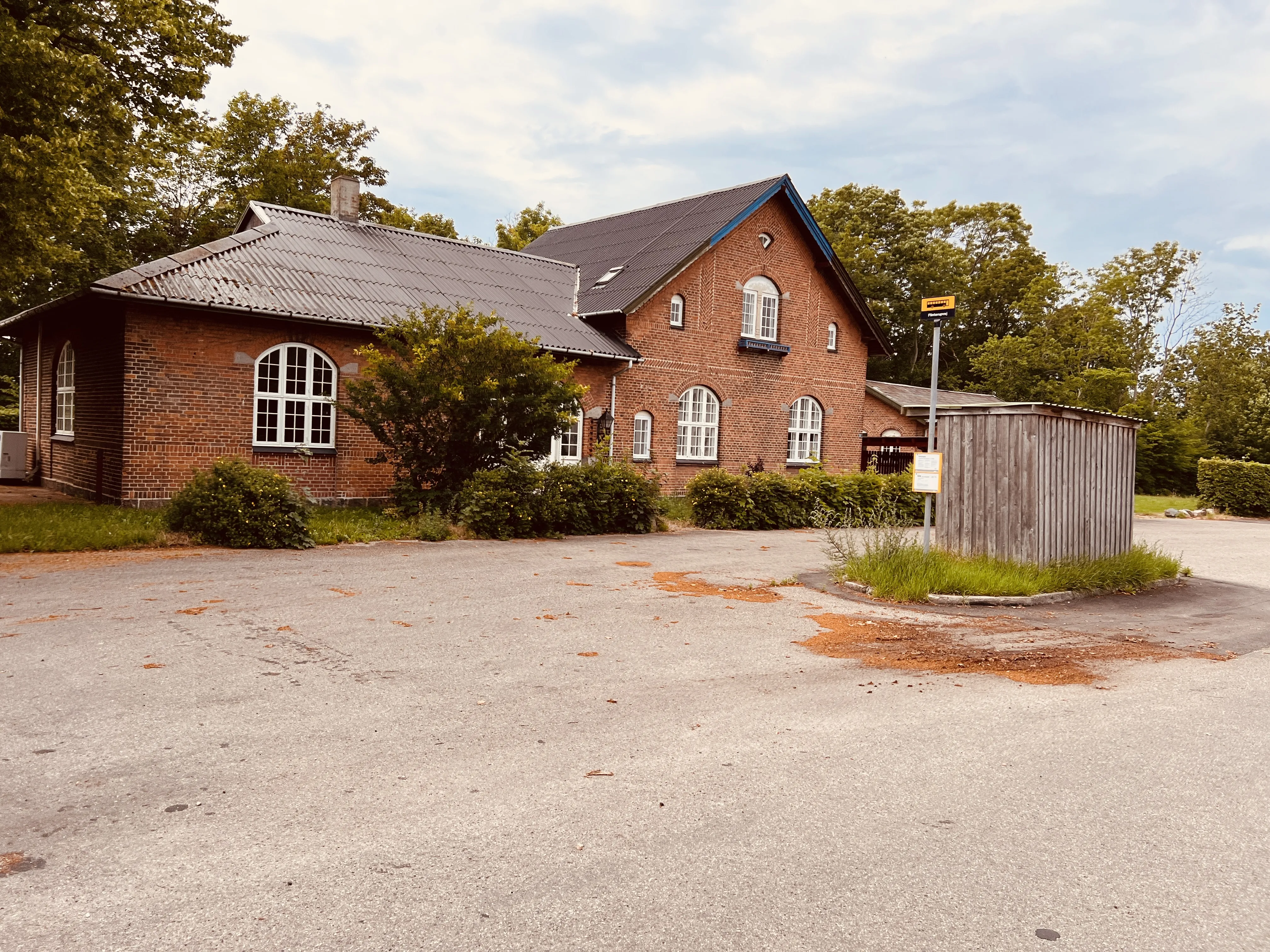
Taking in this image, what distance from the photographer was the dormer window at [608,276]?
2617 centimetres

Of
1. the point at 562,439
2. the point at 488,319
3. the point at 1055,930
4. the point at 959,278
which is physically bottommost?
the point at 1055,930

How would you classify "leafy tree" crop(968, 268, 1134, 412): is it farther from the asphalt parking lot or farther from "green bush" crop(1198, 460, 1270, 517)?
the asphalt parking lot

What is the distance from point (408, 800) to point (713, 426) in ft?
73.9

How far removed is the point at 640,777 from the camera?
4.70 metres

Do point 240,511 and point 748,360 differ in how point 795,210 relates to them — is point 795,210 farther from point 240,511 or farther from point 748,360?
point 240,511

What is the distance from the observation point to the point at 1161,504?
3534 cm

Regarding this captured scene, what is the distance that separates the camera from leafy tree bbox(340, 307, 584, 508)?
1602 centimetres

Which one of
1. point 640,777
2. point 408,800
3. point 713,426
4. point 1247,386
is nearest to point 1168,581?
point 640,777

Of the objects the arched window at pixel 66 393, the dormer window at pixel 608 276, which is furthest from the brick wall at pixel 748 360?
the arched window at pixel 66 393

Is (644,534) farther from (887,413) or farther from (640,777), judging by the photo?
(887,413)

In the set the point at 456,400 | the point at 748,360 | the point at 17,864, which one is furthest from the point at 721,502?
the point at 17,864

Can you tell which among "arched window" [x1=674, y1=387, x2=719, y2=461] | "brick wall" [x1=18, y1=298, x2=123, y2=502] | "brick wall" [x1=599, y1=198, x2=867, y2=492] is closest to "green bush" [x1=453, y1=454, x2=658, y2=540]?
"brick wall" [x1=18, y1=298, x2=123, y2=502]

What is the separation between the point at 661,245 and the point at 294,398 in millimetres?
12242

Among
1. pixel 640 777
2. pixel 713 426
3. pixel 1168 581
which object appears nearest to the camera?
pixel 640 777
